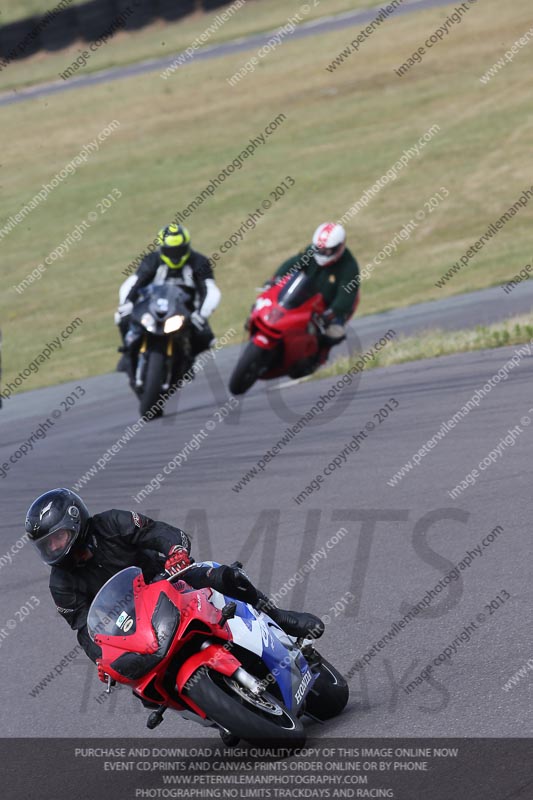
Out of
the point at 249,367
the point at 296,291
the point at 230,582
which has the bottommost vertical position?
the point at 249,367

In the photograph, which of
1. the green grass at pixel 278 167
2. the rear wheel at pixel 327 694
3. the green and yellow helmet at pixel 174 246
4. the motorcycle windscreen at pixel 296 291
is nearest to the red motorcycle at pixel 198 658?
the rear wheel at pixel 327 694

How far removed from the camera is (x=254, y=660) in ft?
16.7

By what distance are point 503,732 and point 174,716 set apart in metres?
1.86

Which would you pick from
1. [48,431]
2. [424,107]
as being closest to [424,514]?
[48,431]

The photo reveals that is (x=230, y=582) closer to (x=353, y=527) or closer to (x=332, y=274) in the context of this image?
(x=353, y=527)

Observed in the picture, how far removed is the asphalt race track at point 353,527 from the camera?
18.4ft

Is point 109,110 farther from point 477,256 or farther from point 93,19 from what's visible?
point 477,256

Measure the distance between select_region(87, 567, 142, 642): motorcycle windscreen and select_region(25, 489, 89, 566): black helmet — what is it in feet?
1.28

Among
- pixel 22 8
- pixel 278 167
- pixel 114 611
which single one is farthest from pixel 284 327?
pixel 22 8

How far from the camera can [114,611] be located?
4.89 m

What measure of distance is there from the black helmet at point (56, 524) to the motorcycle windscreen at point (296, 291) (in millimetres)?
6774

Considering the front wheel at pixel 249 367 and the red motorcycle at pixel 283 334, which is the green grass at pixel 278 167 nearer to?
the front wheel at pixel 249 367

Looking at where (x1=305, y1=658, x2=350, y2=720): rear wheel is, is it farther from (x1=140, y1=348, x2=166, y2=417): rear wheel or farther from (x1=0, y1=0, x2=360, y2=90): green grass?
(x1=0, y1=0, x2=360, y2=90): green grass

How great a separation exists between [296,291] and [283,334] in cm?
49
